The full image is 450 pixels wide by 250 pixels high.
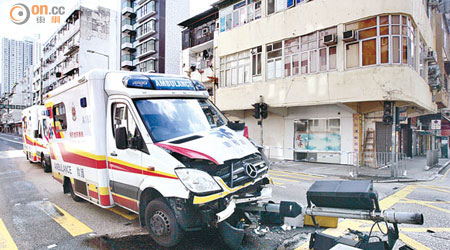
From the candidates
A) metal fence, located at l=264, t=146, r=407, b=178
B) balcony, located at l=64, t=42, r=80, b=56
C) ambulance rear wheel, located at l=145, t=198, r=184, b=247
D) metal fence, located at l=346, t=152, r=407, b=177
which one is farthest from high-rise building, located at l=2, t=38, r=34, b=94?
ambulance rear wheel, located at l=145, t=198, r=184, b=247

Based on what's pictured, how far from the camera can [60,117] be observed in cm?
736

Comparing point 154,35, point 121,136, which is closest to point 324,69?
point 121,136

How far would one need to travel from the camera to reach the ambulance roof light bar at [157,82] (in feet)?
16.5

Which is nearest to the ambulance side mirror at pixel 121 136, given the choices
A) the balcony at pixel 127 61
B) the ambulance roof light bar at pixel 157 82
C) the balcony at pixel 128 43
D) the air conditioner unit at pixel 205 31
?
the ambulance roof light bar at pixel 157 82

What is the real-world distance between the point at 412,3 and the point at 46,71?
259ft

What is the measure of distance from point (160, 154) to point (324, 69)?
525 inches

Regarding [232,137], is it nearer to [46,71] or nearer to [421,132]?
[421,132]

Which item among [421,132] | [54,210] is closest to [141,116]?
[54,210]

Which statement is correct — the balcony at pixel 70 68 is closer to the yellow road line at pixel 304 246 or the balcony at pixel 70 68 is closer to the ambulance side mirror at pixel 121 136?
the ambulance side mirror at pixel 121 136

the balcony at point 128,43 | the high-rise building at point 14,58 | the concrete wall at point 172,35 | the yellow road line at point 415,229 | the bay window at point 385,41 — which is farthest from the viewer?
the high-rise building at point 14,58

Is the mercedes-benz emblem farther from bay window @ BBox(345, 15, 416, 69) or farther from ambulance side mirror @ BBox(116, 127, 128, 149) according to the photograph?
bay window @ BBox(345, 15, 416, 69)

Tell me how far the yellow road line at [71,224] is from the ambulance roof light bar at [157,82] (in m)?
2.75

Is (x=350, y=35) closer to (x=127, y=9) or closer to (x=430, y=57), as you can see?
(x=430, y=57)

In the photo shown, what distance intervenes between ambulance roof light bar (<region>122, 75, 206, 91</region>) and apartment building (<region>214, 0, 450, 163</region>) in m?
11.1
